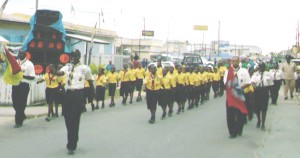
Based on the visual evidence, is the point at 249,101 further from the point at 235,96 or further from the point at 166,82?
the point at 235,96

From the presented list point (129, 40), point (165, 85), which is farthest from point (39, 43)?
point (129, 40)

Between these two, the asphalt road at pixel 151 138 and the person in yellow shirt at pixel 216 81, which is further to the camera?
the person in yellow shirt at pixel 216 81

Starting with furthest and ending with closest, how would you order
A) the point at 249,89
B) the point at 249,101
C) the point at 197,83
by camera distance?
the point at 197,83
the point at 249,101
the point at 249,89

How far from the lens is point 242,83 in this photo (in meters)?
11.3

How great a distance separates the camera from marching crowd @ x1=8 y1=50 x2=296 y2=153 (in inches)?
360

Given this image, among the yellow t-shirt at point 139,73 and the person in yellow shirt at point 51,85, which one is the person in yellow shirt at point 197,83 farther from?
A: the person in yellow shirt at point 51,85

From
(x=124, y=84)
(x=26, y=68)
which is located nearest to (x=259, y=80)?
(x=26, y=68)

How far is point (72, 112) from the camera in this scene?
894 cm

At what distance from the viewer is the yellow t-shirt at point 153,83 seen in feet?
45.6

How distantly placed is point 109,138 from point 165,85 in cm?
449

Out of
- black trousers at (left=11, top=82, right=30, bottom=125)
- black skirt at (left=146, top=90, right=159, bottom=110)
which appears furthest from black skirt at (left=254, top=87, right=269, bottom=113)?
black trousers at (left=11, top=82, right=30, bottom=125)

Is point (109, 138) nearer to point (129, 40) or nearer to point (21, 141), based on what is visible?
point (21, 141)

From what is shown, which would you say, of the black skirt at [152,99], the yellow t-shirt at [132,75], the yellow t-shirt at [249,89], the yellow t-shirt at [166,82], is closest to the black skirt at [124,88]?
the yellow t-shirt at [132,75]

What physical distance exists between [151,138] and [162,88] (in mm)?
3725
